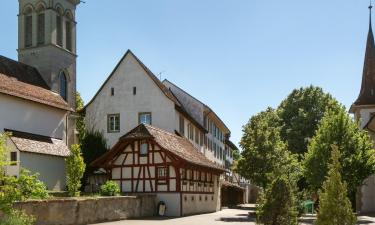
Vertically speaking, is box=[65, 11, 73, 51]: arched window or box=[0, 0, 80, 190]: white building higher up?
box=[65, 11, 73, 51]: arched window

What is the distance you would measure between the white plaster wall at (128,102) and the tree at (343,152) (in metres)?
13.1

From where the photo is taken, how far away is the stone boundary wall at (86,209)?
2211 centimetres

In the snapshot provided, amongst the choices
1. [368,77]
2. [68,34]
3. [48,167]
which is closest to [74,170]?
[48,167]

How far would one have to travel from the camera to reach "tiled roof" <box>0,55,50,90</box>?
41406 millimetres

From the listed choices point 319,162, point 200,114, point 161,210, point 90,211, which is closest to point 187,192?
point 161,210

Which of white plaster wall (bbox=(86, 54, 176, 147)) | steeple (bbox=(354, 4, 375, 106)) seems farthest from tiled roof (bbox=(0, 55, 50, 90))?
steeple (bbox=(354, 4, 375, 106))

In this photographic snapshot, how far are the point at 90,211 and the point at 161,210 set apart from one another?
29.5 ft

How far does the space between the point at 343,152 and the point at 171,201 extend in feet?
37.4

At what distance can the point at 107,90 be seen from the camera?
149ft

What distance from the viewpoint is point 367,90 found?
56125 mm

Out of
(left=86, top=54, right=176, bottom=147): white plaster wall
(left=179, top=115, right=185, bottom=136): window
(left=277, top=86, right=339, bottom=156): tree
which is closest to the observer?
(left=86, top=54, right=176, bottom=147): white plaster wall

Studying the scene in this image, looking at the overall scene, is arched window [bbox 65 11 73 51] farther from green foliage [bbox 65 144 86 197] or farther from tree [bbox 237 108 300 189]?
green foliage [bbox 65 144 86 197]

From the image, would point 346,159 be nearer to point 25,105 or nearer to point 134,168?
point 134,168

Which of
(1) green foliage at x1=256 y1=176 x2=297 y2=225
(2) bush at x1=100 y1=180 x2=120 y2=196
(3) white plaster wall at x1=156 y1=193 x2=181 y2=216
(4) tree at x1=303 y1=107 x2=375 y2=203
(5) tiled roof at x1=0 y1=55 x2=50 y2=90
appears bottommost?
(3) white plaster wall at x1=156 y1=193 x2=181 y2=216
